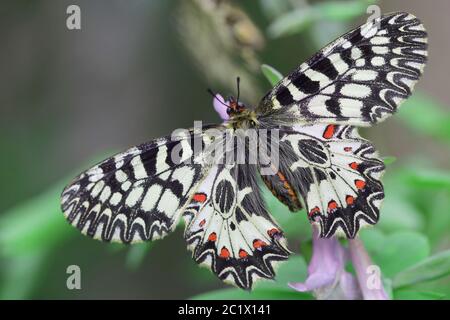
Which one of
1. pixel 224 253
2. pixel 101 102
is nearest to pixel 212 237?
pixel 224 253

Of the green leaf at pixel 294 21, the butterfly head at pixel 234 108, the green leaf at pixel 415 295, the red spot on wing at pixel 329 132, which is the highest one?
the green leaf at pixel 294 21

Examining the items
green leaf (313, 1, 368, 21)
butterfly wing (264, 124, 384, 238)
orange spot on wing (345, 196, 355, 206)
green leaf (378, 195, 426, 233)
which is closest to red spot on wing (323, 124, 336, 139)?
butterfly wing (264, 124, 384, 238)

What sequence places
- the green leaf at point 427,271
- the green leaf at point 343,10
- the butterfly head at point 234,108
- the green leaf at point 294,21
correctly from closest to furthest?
the green leaf at point 427,271 < the butterfly head at point 234,108 < the green leaf at point 343,10 < the green leaf at point 294,21

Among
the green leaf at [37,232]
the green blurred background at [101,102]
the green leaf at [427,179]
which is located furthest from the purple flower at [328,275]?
the green blurred background at [101,102]

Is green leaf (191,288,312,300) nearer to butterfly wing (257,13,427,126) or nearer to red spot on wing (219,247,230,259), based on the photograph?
red spot on wing (219,247,230,259)

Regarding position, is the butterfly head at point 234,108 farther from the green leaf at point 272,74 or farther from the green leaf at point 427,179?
the green leaf at point 427,179
